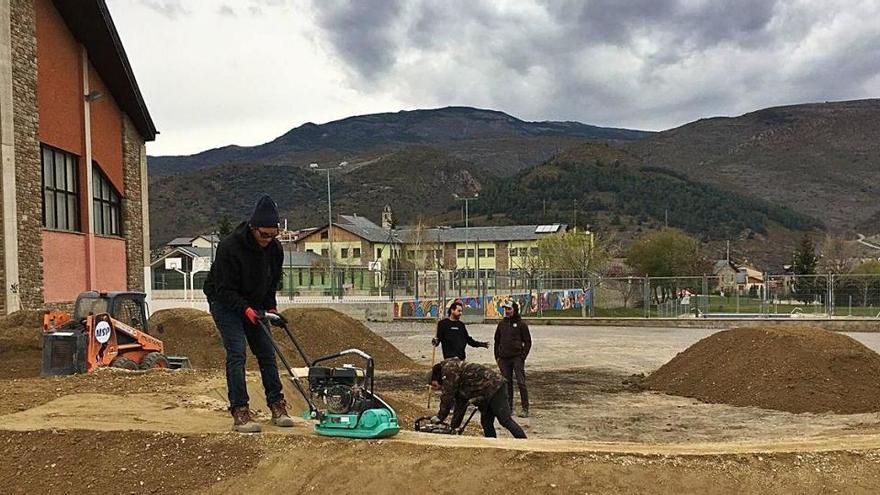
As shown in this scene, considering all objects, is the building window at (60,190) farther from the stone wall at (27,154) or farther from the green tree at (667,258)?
the green tree at (667,258)

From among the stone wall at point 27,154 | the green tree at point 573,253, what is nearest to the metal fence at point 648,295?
the green tree at point 573,253

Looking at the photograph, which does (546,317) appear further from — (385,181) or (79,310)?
(385,181)

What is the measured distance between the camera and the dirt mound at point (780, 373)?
15906 millimetres

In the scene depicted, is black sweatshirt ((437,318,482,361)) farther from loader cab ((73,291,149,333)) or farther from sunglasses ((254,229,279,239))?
sunglasses ((254,229,279,239))

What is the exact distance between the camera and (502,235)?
359 ft

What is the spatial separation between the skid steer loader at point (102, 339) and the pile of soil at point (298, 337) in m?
5.23

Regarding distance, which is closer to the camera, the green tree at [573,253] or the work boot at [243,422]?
the work boot at [243,422]

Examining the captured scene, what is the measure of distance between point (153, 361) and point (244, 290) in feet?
23.5

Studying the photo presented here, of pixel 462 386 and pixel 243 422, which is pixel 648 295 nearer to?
pixel 462 386

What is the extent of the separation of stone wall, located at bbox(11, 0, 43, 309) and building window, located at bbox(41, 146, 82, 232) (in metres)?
1.15

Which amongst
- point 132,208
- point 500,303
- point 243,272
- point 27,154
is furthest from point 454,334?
point 500,303

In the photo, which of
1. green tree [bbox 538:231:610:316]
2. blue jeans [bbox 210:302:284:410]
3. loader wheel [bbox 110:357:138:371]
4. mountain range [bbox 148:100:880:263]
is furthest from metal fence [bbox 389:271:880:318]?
mountain range [bbox 148:100:880:263]

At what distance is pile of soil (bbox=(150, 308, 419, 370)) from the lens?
21.0 m

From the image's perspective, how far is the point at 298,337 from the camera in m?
23.3
